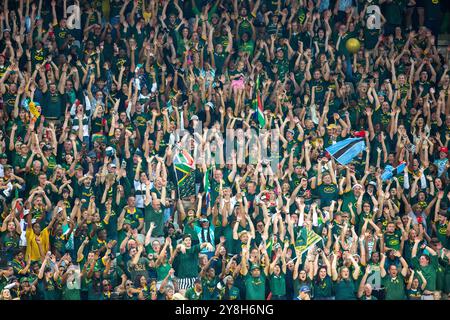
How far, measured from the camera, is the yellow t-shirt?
2369 cm

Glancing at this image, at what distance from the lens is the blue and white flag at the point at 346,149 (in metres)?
25.1

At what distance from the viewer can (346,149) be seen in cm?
2517

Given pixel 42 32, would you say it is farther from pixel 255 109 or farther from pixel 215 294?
pixel 215 294

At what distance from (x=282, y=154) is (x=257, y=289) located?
2.87 metres

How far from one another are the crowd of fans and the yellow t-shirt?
2 centimetres

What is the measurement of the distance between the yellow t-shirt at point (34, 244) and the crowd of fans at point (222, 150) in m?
0.02

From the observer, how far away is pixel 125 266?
23.6 meters

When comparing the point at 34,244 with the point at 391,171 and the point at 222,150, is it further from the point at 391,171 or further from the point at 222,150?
the point at 391,171

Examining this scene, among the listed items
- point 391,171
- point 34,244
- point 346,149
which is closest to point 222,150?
point 346,149

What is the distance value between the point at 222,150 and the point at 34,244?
12.6 ft

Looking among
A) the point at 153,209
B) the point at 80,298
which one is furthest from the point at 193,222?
the point at 80,298

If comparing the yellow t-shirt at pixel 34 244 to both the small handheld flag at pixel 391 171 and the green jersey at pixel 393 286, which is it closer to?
the green jersey at pixel 393 286

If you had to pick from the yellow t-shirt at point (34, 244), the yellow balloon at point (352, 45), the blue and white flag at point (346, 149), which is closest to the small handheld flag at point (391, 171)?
the blue and white flag at point (346, 149)

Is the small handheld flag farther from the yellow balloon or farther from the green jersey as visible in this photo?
the yellow balloon
